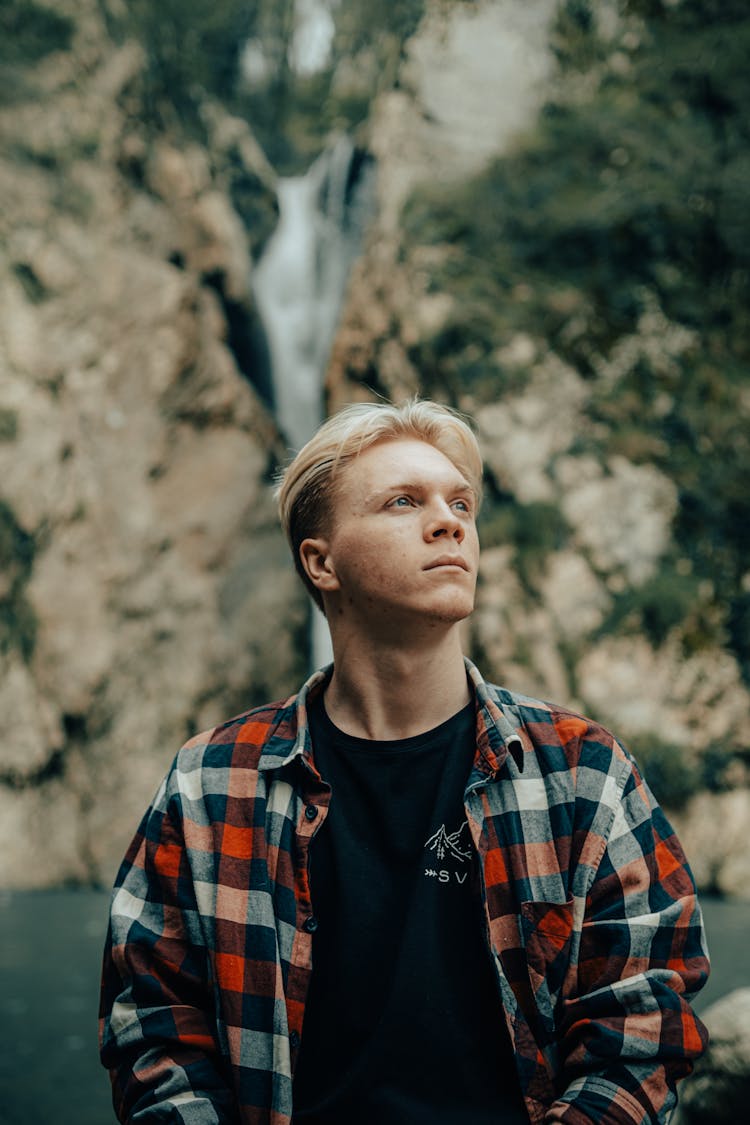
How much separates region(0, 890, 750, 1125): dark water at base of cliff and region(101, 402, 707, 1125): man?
11.4 ft

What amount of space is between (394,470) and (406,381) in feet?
35.2

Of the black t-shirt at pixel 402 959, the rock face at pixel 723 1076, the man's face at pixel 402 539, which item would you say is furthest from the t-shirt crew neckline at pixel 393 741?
the rock face at pixel 723 1076

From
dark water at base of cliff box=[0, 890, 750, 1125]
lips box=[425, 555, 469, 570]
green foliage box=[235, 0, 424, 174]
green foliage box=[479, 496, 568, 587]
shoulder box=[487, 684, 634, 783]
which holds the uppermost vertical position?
green foliage box=[235, 0, 424, 174]

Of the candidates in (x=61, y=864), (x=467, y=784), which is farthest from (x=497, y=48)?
(x=467, y=784)

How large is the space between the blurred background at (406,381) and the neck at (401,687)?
7371 millimetres

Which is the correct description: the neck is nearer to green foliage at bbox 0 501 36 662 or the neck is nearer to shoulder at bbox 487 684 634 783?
shoulder at bbox 487 684 634 783

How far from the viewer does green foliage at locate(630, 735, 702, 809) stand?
964 centimetres

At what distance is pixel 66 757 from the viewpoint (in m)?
11.1

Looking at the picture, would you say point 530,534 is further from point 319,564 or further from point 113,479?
point 319,564

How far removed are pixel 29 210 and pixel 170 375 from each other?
2535 millimetres

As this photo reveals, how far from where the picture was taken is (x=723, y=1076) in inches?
139

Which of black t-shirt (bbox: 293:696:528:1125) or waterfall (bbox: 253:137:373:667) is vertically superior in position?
waterfall (bbox: 253:137:373:667)

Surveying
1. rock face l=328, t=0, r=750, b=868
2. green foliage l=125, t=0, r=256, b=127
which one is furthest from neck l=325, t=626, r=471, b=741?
green foliage l=125, t=0, r=256, b=127

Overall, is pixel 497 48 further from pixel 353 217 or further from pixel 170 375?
pixel 170 375
